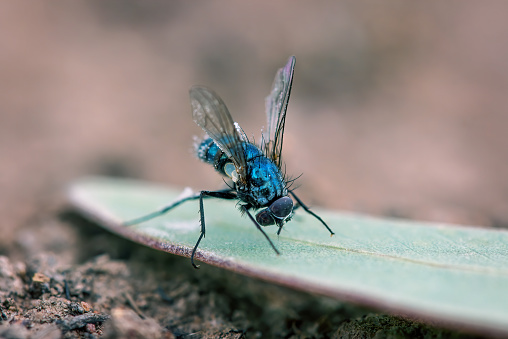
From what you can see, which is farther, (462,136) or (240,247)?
(462,136)

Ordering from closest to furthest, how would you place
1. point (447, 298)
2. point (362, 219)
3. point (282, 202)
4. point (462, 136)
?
point (447, 298) → point (282, 202) → point (362, 219) → point (462, 136)

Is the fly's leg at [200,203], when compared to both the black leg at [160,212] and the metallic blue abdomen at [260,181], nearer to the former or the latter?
the black leg at [160,212]

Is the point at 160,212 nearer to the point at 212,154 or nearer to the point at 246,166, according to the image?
the point at 212,154

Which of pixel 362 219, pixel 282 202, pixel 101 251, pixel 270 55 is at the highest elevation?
pixel 270 55

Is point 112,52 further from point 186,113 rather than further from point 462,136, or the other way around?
point 462,136

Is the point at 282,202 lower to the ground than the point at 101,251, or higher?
higher

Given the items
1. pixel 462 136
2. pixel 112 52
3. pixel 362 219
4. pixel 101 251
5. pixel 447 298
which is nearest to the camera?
pixel 447 298

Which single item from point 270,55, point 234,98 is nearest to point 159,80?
point 234,98
